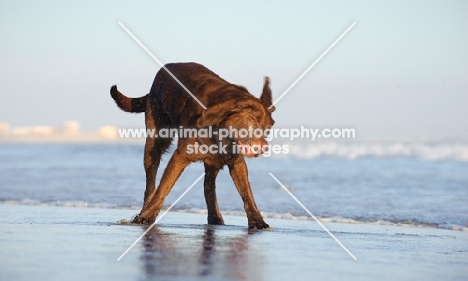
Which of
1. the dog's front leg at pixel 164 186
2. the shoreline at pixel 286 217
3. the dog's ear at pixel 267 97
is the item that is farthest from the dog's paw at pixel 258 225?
the shoreline at pixel 286 217

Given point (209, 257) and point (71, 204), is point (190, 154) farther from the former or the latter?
point (71, 204)

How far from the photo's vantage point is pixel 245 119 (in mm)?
10266

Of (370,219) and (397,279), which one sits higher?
(370,219)

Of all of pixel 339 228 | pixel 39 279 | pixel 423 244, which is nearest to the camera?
pixel 39 279

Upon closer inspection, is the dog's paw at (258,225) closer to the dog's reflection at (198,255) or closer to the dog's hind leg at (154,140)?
the dog's reflection at (198,255)

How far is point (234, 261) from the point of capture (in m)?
7.93

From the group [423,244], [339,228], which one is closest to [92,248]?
[423,244]

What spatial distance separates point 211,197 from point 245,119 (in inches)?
91.1

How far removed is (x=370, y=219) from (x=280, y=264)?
20.5 feet

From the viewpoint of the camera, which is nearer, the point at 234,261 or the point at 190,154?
the point at 234,261

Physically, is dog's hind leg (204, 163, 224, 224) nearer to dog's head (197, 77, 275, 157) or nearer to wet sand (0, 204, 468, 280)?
wet sand (0, 204, 468, 280)

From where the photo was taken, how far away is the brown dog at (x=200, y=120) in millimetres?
10359

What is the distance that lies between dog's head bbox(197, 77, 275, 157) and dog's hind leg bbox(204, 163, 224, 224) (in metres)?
1.77

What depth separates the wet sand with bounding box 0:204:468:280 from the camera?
723 centimetres
